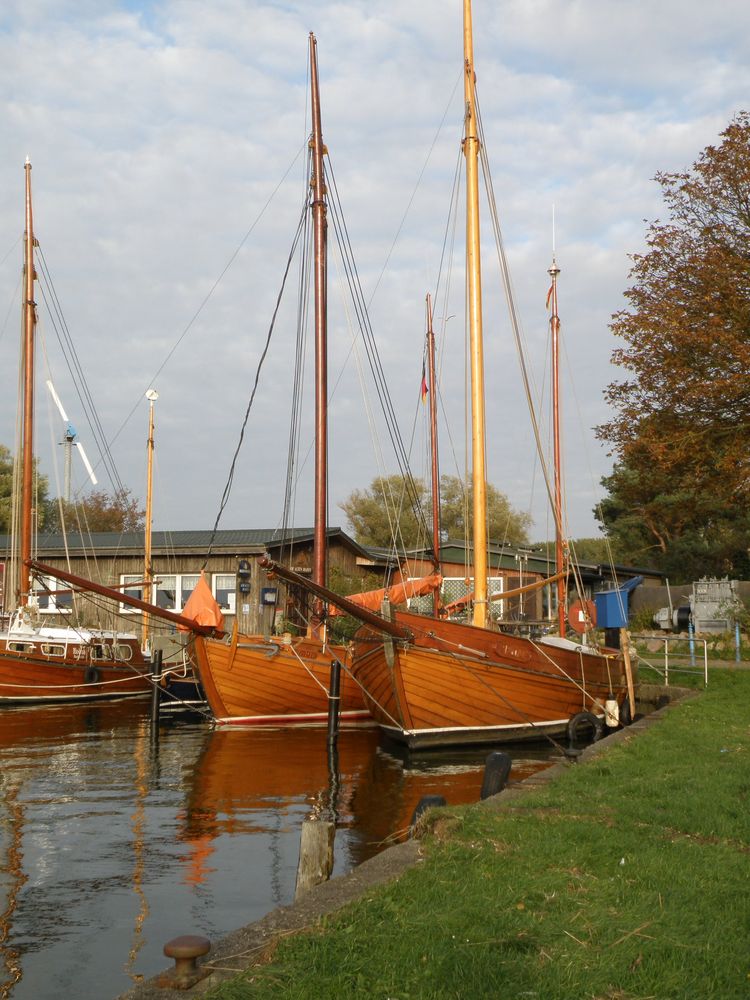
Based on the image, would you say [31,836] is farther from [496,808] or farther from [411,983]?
[411,983]

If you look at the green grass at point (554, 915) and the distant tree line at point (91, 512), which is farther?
the distant tree line at point (91, 512)

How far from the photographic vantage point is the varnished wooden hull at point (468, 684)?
16359mm

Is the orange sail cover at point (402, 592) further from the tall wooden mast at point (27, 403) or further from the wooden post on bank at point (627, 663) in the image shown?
the tall wooden mast at point (27, 403)

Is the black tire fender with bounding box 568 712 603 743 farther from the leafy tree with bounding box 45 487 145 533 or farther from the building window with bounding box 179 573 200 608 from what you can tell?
the leafy tree with bounding box 45 487 145 533

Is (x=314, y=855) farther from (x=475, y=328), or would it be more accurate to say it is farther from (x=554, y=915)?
(x=475, y=328)

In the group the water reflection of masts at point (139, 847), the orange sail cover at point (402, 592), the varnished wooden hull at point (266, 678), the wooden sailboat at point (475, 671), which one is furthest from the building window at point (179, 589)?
the wooden sailboat at point (475, 671)

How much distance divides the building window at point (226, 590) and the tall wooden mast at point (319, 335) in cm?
1207

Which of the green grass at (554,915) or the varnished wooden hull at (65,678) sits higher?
the green grass at (554,915)

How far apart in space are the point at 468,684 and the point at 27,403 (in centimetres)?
1778

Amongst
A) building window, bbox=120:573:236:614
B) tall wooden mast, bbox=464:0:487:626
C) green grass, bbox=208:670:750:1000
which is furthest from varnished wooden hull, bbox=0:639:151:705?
green grass, bbox=208:670:750:1000

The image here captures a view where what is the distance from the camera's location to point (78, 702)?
2788cm

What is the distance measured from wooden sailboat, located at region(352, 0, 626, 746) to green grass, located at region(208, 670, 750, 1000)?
296 inches

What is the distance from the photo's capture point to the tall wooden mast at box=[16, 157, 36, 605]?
26.0m

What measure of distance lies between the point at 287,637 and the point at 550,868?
1515 centimetres
